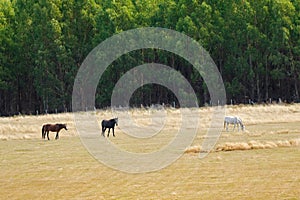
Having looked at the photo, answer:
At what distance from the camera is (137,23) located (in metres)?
75.6

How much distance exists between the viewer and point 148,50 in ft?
240

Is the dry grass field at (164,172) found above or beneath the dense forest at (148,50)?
beneath

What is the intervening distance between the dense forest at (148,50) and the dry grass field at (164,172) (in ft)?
110

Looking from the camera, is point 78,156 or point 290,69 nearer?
point 78,156

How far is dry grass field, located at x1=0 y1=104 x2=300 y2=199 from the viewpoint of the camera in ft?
59.4

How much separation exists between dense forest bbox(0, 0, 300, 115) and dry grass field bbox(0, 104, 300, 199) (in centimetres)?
3357

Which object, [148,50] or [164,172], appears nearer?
[164,172]

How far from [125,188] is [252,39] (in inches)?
2087

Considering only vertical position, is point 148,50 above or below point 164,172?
above

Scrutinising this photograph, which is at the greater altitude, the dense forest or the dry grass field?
the dense forest

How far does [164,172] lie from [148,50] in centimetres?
5163

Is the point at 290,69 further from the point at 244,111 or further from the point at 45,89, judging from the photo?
the point at 45,89

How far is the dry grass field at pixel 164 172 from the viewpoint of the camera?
1811 centimetres

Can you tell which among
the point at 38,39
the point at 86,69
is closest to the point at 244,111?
the point at 86,69
